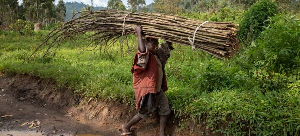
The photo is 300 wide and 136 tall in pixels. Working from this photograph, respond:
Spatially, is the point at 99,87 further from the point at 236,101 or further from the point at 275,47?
the point at 275,47

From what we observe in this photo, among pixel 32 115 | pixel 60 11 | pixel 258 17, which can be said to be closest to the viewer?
pixel 32 115

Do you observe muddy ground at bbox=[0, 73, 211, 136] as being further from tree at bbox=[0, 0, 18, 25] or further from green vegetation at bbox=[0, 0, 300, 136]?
tree at bbox=[0, 0, 18, 25]

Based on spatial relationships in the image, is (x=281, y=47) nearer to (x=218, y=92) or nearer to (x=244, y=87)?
(x=244, y=87)

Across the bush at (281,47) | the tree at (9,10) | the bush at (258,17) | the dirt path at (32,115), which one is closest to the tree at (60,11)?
the tree at (9,10)

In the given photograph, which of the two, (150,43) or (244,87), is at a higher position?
(150,43)

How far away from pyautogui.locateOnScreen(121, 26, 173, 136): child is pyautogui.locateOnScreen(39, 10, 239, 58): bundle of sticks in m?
0.20

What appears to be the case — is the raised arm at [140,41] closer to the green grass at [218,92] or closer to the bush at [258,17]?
the green grass at [218,92]

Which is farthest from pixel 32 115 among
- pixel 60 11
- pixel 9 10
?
pixel 60 11

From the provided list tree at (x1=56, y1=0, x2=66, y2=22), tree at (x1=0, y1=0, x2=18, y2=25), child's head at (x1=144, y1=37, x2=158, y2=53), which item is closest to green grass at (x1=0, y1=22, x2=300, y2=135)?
child's head at (x1=144, y1=37, x2=158, y2=53)

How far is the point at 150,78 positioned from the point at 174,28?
729 millimetres

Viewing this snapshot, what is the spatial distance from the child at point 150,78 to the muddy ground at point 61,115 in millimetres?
372

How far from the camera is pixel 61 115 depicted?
5.14 m

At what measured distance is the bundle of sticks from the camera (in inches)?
122

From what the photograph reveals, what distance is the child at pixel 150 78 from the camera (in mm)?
3479
